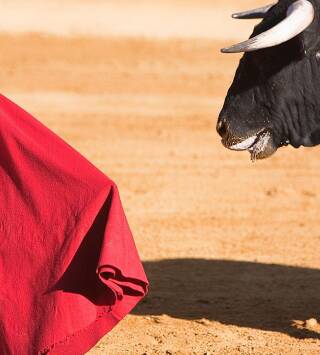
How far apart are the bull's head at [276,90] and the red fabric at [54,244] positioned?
1.16m

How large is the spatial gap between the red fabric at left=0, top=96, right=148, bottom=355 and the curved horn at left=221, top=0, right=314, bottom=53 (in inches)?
43.1

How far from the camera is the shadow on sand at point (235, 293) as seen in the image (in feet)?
24.2

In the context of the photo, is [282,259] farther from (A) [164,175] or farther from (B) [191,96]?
(B) [191,96]

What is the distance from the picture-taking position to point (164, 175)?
467 inches

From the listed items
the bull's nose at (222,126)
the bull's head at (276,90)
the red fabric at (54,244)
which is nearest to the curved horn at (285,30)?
the bull's head at (276,90)

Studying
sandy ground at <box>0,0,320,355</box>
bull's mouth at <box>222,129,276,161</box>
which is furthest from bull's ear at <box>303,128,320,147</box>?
sandy ground at <box>0,0,320,355</box>

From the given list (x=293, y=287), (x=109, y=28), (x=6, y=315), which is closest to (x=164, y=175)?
(x=293, y=287)

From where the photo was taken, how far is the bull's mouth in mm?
6609

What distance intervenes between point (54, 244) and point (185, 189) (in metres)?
5.60

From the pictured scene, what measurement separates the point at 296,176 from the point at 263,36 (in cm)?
584

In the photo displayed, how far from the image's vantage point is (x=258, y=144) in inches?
261

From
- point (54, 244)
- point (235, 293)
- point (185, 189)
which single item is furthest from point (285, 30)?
point (185, 189)

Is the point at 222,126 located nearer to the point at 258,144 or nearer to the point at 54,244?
the point at 258,144

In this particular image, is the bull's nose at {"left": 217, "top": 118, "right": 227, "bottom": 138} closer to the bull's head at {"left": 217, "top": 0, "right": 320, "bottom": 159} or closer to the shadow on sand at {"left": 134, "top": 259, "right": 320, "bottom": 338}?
the bull's head at {"left": 217, "top": 0, "right": 320, "bottom": 159}
